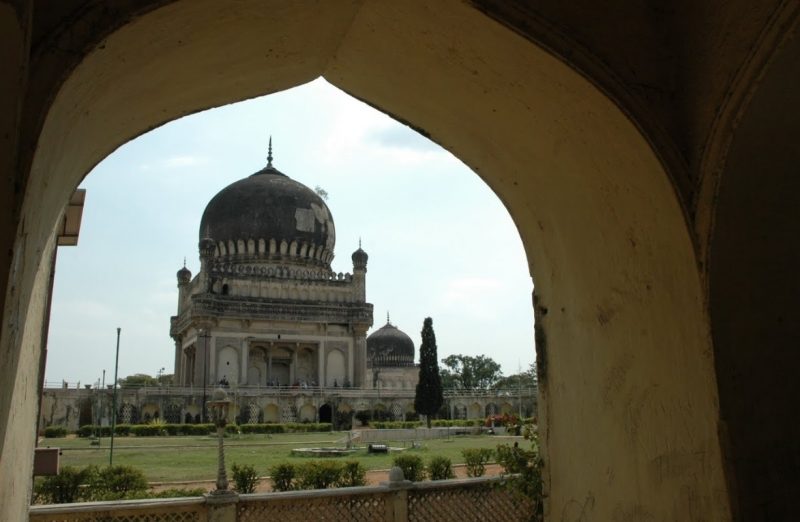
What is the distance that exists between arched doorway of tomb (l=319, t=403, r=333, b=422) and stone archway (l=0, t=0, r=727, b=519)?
37550 millimetres

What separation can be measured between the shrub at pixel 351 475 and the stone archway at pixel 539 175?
9.71 meters

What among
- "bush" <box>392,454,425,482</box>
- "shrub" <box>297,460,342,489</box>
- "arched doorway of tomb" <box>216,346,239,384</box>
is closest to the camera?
"shrub" <box>297,460,342,489</box>

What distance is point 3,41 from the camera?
6.13 ft

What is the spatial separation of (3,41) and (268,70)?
1.35 metres

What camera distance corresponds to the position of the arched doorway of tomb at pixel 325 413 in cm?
3988

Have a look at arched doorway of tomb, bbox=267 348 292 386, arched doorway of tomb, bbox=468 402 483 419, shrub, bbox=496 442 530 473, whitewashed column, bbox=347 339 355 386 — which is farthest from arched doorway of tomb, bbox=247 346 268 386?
shrub, bbox=496 442 530 473

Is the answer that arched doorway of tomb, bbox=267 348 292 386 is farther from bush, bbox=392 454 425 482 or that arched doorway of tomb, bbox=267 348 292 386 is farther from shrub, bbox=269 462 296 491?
shrub, bbox=269 462 296 491

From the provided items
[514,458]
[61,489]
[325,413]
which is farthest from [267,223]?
[514,458]

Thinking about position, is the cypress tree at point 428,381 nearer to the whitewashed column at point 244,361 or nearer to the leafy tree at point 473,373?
the whitewashed column at point 244,361

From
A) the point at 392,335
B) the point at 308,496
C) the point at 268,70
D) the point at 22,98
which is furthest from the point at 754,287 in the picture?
the point at 392,335

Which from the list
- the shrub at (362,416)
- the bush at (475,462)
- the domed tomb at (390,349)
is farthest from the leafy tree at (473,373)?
the bush at (475,462)

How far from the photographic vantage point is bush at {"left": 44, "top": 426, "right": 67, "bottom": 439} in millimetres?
Result: 30636

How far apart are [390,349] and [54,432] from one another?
32.1 m

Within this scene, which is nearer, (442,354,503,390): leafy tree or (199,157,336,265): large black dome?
(199,157,336,265): large black dome
